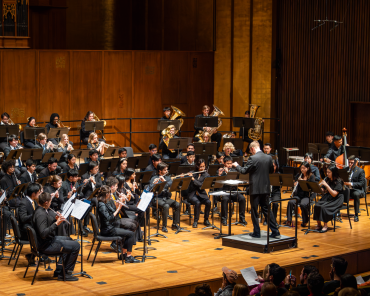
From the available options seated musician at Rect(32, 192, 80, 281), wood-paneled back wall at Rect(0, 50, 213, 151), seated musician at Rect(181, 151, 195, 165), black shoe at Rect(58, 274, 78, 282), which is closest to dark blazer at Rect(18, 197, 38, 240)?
seated musician at Rect(32, 192, 80, 281)

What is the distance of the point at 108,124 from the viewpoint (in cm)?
1472

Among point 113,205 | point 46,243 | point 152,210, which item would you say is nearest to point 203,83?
point 152,210

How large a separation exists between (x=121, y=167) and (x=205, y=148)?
2243mm

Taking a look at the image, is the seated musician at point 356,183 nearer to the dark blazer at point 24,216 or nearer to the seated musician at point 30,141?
the dark blazer at point 24,216

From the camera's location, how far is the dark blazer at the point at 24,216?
22.5 ft

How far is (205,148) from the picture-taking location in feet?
35.8

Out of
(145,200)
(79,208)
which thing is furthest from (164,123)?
(79,208)

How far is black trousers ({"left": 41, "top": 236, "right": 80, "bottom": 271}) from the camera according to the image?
6.36 meters

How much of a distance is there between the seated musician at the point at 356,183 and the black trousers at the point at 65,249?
540 cm

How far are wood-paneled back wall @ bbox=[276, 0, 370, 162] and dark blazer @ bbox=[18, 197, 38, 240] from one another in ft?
29.1

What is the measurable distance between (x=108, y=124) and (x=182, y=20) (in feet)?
13.0

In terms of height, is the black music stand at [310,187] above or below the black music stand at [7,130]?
below

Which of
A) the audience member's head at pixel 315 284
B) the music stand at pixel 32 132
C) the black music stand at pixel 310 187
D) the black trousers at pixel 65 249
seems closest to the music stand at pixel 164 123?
the music stand at pixel 32 132

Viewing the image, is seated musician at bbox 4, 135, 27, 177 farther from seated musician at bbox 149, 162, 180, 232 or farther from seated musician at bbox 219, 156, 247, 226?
seated musician at bbox 219, 156, 247, 226
